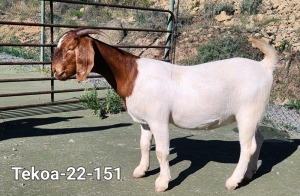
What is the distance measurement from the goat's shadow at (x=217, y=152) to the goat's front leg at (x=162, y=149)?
0.26 metres

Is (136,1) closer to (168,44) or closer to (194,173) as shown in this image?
(168,44)

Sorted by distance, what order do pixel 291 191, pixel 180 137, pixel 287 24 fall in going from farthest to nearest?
pixel 287 24, pixel 180 137, pixel 291 191

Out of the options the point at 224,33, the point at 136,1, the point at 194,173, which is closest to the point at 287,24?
the point at 224,33

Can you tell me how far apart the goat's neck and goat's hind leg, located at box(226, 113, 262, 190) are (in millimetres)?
1004

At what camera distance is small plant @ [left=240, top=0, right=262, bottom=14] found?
16641 mm

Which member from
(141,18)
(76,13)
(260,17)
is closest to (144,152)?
(141,18)

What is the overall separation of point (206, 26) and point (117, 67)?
448 inches

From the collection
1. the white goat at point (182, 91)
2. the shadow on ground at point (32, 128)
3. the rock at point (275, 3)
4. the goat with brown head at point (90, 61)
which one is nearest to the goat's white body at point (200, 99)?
the white goat at point (182, 91)

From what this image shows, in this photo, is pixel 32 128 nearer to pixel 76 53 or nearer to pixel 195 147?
pixel 195 147

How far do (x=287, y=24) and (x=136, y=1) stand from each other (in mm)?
8205

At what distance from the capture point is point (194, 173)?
12.5ft

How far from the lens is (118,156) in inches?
167

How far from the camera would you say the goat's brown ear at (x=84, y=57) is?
123 inches

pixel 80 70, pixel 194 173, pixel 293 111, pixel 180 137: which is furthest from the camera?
pixel 293 111
